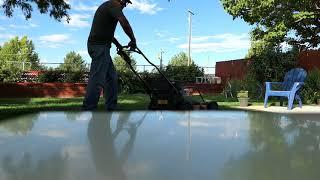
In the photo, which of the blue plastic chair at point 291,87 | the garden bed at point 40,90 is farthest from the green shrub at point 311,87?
the garden bed at point 40,90

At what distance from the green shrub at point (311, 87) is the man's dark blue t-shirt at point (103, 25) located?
6.96 metres

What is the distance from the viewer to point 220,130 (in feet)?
A: 10.5

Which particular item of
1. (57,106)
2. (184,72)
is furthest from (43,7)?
(184,72)

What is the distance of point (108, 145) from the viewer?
2479 millimetres

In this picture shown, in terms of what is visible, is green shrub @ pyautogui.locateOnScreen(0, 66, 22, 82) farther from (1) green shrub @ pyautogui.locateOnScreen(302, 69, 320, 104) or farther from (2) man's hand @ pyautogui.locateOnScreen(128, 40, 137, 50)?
(2) man's hand @ pyautogui.locateOnScreen(128, 40, 137, 50)

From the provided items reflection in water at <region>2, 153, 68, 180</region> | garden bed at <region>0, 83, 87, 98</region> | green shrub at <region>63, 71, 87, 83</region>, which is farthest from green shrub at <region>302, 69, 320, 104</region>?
reflection in water at <region>2, 153, 68, 180</region>

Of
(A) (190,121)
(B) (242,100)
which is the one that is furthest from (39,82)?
(A) (190,121)

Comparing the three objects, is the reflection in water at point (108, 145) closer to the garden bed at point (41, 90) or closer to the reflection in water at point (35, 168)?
the reflection in water at point (35, 168)

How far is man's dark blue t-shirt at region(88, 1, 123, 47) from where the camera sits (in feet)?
17.9

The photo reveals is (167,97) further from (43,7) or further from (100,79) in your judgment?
(43,7)

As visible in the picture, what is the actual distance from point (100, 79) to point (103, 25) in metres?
0.64

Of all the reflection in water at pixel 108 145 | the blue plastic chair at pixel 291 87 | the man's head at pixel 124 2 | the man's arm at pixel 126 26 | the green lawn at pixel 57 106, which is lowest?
the green lawn at pixel 57 106

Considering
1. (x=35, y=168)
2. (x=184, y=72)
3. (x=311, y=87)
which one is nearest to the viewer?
(x=35, y=168)

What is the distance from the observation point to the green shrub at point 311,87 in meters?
11.5
